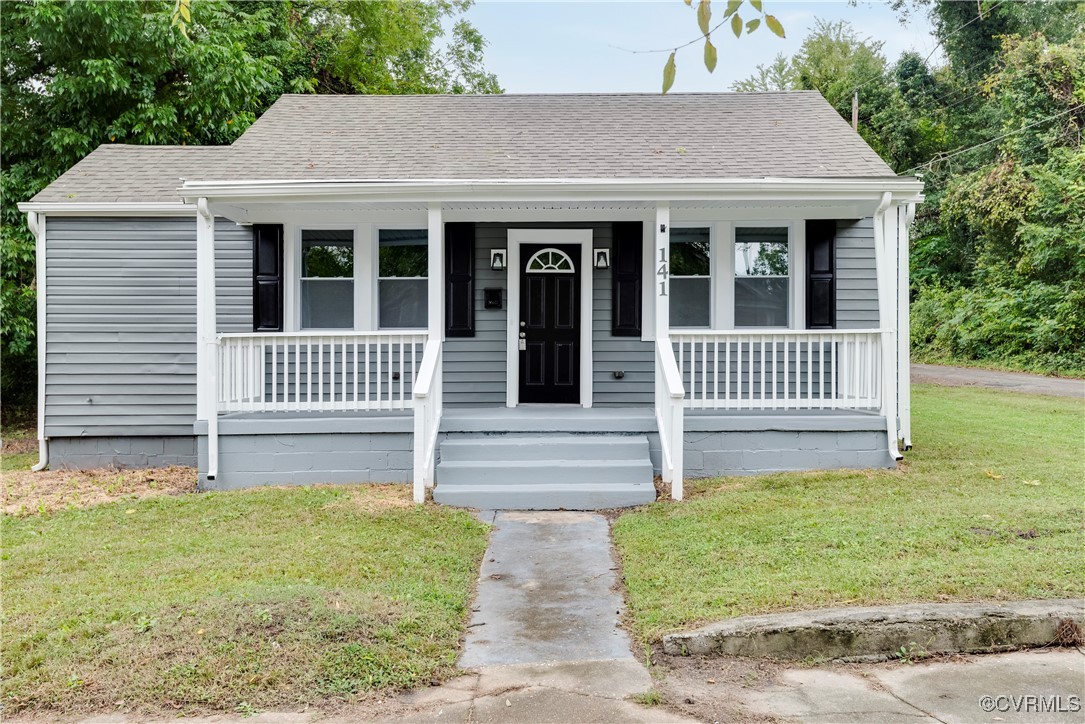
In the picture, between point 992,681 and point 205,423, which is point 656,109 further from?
point 992,681

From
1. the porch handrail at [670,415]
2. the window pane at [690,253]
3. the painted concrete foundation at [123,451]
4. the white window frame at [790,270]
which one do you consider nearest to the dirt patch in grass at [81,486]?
the painted concrete foundation at [123,451]

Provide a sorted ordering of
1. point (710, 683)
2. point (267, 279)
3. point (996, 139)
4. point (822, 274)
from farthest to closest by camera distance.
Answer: point (996, 139) → point (267, 279) → point (822, 274) → point (710, 683)

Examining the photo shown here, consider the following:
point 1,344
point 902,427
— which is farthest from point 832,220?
point 1,344

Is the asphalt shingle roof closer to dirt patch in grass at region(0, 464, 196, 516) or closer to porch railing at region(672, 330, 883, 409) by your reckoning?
porch railing at region(672, 330, 883, 409)

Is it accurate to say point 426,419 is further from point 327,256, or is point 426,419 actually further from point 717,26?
point 717,26

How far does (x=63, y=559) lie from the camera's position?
5512 mm

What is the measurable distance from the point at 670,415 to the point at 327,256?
173 inches

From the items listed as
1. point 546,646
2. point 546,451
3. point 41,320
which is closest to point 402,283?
point 546,451

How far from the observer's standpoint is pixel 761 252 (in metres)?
9.34

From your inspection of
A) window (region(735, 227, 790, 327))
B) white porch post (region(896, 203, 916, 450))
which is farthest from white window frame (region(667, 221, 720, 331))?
white porch post (region(896, 203, 916, 450))

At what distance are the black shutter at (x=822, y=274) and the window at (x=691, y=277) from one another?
109 cm

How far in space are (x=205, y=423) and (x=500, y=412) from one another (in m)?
2.85

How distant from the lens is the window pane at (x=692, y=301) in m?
9.39

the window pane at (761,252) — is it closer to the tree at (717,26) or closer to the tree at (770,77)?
the tree at (717,26)
